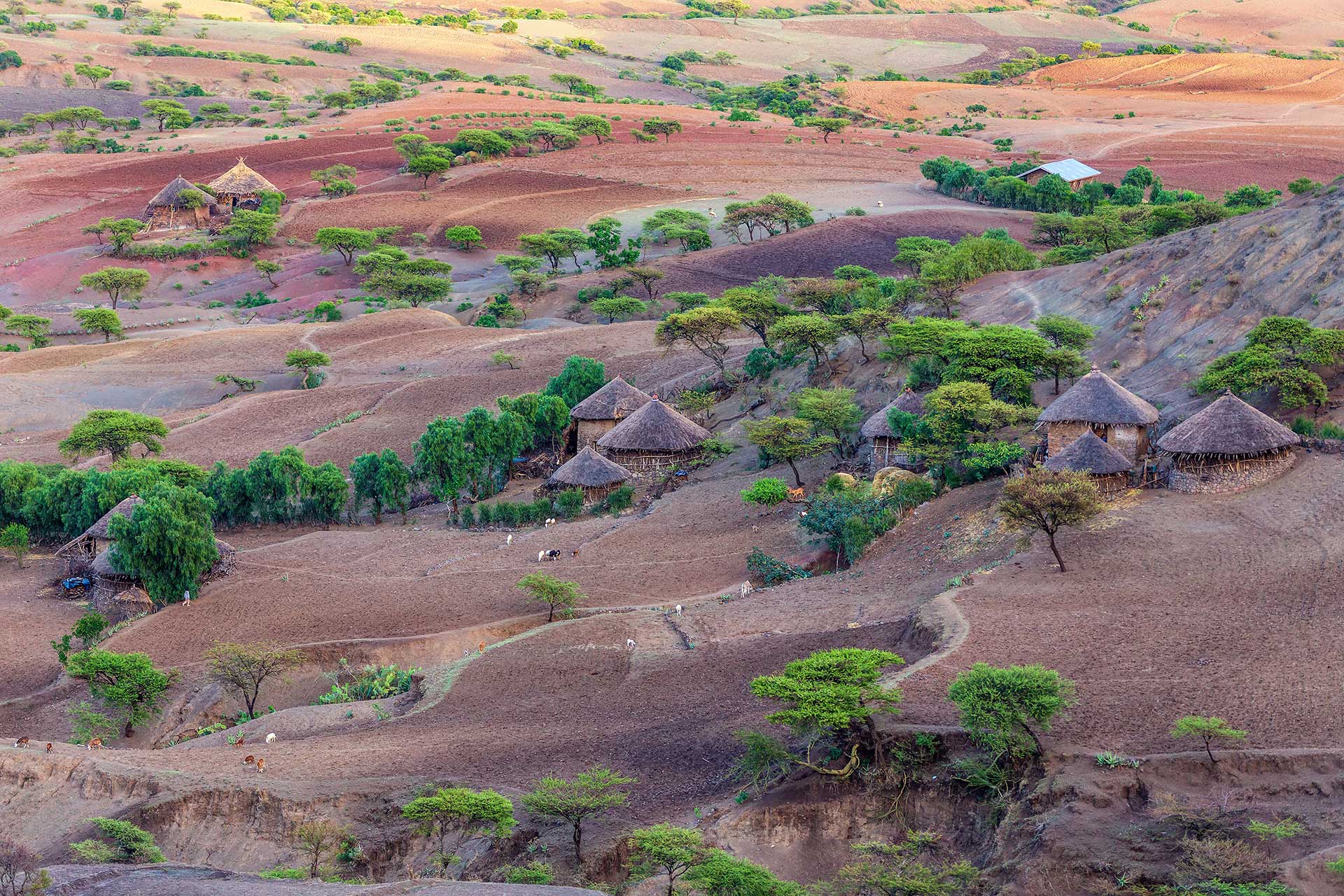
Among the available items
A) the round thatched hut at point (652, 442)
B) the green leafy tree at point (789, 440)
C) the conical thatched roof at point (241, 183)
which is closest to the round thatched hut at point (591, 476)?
the round thatched hut at point (652, 442)

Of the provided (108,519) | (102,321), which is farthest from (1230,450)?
(102,321)

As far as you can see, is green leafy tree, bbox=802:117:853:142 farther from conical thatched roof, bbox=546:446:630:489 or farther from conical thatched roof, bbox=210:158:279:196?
conical thatched roof, bbox=546:446:630:489

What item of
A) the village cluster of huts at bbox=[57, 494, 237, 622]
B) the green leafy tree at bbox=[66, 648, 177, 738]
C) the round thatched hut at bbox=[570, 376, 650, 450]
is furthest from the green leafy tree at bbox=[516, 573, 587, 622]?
the round thatched hut at bbox=[570, 376, 650, 450]

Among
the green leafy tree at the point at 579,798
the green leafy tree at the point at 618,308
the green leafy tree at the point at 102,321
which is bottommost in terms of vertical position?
the green leafy tree at the point at 102,321

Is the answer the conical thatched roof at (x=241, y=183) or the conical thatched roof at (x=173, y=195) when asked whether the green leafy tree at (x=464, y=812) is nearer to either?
the conical thatched roof at (x=173, y=195)

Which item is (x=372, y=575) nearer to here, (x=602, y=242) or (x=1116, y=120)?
(x=602, y=242)

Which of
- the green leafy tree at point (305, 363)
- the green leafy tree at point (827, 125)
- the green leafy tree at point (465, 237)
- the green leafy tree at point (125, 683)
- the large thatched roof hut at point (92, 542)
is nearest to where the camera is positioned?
the green leafy tree at point (125, 683)
